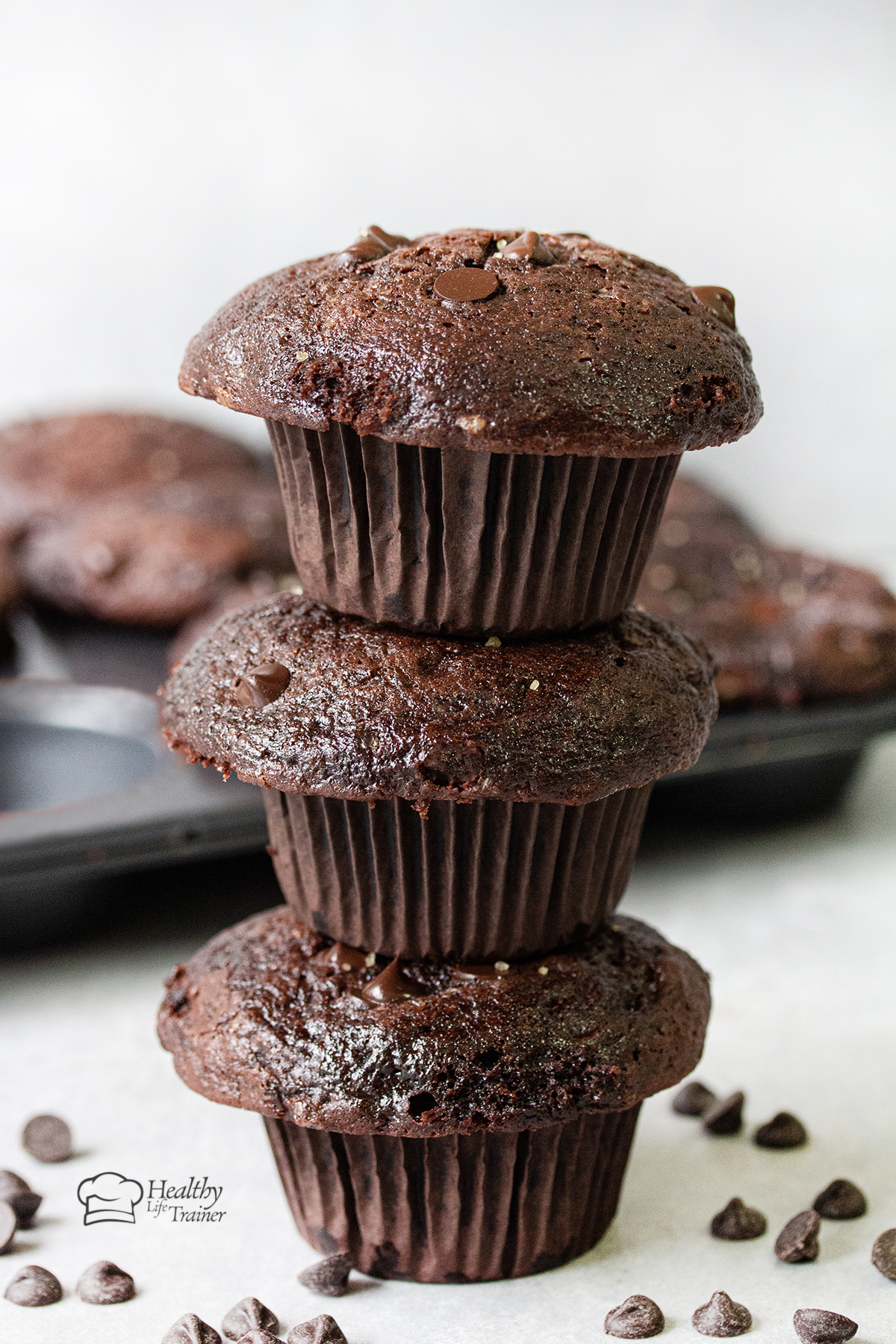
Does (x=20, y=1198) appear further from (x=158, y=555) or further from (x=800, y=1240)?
(x=158, y=555)

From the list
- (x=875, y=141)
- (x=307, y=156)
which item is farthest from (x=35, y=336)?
(x=875, y=141)

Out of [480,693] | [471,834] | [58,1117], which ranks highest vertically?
[480,693]

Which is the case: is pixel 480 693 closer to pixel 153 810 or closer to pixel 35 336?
pixel 153 810

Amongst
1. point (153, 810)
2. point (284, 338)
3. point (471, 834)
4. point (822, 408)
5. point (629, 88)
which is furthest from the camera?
point (822, 408)

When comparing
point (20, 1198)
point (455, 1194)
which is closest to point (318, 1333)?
point (455, 1194)

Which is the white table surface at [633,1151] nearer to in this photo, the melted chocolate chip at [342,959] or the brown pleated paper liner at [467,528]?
the melted chocolate chip at [342,959]
